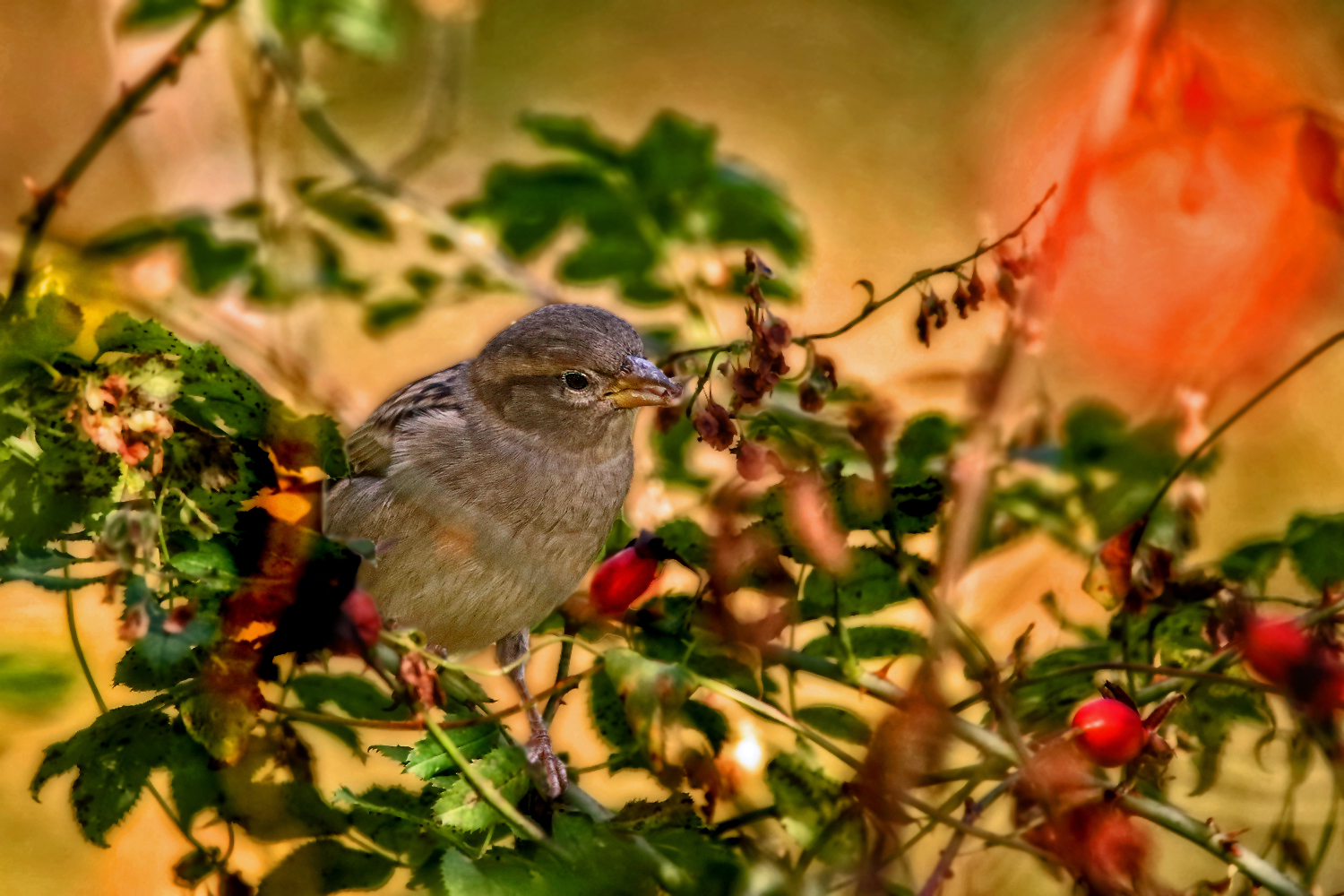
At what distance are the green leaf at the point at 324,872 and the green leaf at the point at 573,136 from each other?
5.05 feet

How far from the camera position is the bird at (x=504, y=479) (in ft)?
8.46

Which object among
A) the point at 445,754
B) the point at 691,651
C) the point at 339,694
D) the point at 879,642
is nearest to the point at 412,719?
the point at 445,754

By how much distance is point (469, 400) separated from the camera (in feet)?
9.73

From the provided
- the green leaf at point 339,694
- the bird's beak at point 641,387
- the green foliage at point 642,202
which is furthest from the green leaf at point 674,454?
the green leaf at point 339,694

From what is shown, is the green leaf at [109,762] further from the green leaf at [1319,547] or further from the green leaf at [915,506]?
the green leaf at [1319,547]

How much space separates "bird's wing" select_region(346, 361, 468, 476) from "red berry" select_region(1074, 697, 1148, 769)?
1616 millimetres

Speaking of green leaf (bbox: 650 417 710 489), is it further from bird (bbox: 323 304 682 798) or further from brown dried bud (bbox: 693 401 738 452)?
brown dried bud (bbox: 693 401 738 452)

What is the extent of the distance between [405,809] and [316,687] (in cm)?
41

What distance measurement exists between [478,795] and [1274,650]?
872 mm

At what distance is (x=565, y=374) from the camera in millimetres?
2842

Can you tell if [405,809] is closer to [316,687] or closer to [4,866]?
[316,687]

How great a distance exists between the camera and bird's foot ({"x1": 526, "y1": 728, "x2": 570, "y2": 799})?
1.65 m

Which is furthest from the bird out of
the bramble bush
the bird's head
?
the bramble bush

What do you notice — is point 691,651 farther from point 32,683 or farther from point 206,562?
point 32,683
